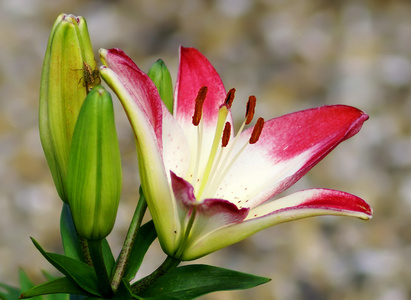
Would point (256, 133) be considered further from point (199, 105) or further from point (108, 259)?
point (108, 259)

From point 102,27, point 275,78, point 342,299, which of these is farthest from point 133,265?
point 102,27

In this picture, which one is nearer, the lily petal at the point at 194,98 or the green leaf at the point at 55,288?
the green leaf at the point at 55,288

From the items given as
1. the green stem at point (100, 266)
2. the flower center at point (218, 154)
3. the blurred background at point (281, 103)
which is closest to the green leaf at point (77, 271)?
the green stem at point (100, 266)

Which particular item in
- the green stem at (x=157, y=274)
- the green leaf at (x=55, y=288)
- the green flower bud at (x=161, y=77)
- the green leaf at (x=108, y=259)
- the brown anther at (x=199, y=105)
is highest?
the green flower bud at (x=161, y=77)

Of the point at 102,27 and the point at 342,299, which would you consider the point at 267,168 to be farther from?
the point at 102,27

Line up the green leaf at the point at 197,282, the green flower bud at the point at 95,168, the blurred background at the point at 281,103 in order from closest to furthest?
the green flower bud at the point at 95,168
the green leaf at the point at 197,282
the blurred background at the point at 281,103

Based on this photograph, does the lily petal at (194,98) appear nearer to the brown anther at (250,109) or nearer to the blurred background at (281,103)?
the brown anther at (250,109)

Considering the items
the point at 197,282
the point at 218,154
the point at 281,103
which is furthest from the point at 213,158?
the point at 281,103
